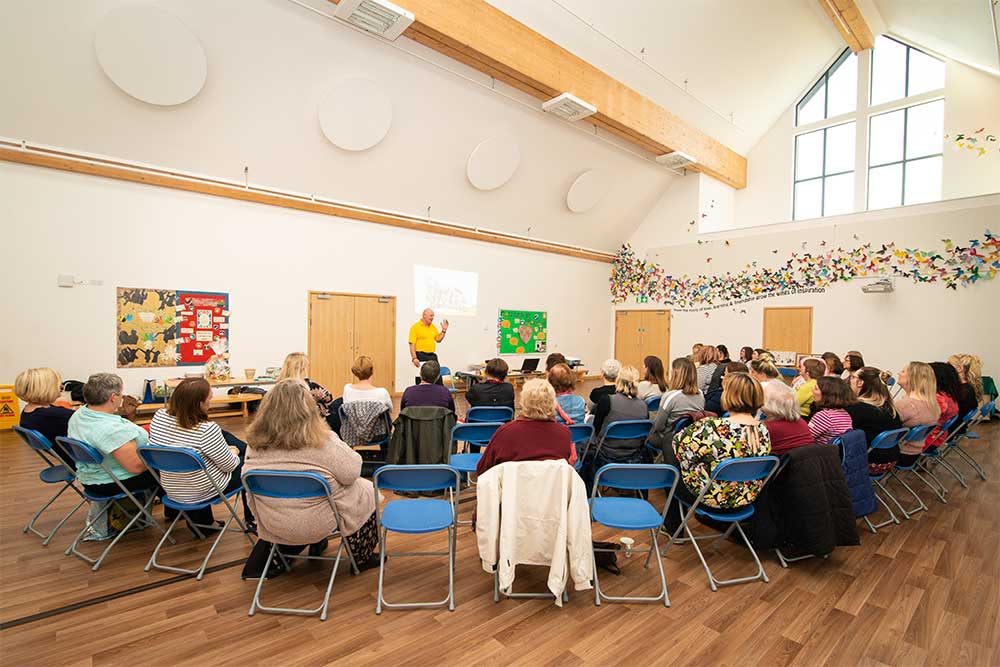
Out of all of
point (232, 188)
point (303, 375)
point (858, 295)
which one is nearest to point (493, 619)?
point (303, 375)

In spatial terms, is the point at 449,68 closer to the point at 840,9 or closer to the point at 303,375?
the point at 303,375

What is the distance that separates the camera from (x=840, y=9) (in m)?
8.59

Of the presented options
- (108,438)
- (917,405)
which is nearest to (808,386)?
(917,405)

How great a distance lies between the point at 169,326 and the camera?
6715 millimetres

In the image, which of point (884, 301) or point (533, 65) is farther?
point (884, 301)

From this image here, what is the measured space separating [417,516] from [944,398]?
4729 millimetres

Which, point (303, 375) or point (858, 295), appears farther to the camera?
point (858, 295)

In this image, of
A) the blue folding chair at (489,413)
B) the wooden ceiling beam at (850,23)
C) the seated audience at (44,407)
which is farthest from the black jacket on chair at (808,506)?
the wooden ceiling beam at (850,23)

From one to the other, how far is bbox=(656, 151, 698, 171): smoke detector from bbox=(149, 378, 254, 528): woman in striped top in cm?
899

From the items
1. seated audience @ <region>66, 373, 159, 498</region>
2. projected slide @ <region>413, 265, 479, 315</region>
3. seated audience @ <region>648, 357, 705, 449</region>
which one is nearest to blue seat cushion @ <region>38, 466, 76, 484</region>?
seated audience @ <region>66, 373, 159, 498</region>

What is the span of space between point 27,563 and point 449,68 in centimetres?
650

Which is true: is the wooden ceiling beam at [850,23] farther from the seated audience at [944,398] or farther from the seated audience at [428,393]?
the seated audience at [428,393]

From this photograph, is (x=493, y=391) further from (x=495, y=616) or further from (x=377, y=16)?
(x=377, y=16)

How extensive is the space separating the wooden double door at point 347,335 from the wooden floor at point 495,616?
5142mm
